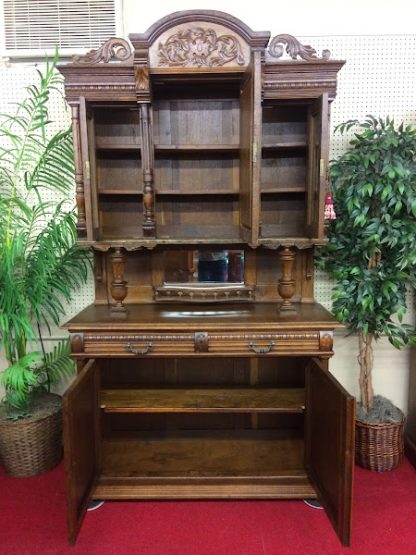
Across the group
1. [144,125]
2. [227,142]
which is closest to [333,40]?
[227,142]

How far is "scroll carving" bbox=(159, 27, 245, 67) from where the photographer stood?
213 centimetres

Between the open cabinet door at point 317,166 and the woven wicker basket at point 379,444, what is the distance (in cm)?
122

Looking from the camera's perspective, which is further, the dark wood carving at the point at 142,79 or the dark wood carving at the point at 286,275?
the dark wood carving at the point at 286,275

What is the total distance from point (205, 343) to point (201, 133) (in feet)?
4.27

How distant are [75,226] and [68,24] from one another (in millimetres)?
1314

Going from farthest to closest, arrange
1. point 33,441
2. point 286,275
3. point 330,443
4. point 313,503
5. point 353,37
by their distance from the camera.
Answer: point 353,37 → point 33,441 → point 286,275 → point 313,503 → point 330,443

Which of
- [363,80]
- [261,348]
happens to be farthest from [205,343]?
[363,80]

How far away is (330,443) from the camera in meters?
1.95

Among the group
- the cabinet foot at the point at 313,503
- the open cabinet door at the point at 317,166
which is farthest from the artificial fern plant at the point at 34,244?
the cabinet foot at the point at 313,503

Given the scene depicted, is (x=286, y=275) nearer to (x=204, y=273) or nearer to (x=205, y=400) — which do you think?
(x=204, y=273)


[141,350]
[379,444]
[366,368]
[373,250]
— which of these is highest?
[373,250]

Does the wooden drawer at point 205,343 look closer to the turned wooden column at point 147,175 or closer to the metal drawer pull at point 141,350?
the metal drawer pull at point 141,350

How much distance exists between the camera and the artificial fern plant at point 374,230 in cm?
219

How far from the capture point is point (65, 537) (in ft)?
6.59
